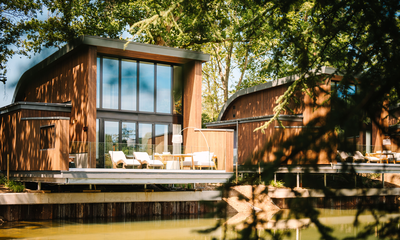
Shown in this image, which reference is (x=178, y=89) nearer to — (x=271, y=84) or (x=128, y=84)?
(x=128, y=84)

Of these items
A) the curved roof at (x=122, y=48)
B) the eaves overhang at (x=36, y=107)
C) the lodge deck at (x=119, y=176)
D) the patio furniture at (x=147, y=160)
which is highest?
the curved roof at (x=122, y=48)

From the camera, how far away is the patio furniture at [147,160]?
12892mm

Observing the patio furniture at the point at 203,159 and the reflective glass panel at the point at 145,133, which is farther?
the reflective glass panel at the point at 145,133

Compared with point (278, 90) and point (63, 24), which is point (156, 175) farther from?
point (63, 24)

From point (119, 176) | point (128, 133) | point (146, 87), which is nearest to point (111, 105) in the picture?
point (128, 133)

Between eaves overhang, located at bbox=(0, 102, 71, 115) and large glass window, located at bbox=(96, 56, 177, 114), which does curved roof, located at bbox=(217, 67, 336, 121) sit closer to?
large glass window, located at bbox=(96, 56, 177, 114)

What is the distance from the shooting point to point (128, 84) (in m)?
17.1

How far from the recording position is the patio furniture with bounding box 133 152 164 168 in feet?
42.3

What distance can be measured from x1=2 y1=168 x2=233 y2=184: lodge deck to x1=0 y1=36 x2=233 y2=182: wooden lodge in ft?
0.87

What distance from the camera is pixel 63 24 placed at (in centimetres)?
2364

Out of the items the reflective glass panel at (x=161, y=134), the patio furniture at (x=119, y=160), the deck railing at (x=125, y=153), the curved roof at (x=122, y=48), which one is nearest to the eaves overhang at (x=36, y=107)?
the curved roof at (x=122, y=48)

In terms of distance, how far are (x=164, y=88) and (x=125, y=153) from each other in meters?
5.70

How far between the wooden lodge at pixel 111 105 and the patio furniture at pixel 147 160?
0.21 m

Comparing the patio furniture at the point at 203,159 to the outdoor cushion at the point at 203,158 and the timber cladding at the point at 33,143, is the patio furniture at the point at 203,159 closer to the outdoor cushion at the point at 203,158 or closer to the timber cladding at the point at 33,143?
the outdoor cushion at the point at 203,158
